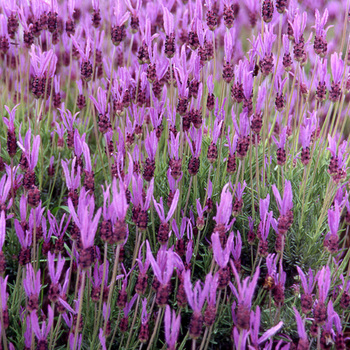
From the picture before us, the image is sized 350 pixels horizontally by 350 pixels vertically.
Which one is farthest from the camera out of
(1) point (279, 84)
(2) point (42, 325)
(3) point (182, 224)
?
(1) point (279, 84)

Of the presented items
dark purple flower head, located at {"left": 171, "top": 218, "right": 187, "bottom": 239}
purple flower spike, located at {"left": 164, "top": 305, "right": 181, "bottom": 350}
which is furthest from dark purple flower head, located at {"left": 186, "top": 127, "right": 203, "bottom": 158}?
purple flower spike, located at {"left": 164, "top": 305, "right": 181, "bottom": 350}

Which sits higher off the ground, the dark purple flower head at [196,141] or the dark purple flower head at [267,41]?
the dark purple flower head at [267,41]

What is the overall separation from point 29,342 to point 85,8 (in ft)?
9.28

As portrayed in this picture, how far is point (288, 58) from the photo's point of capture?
1734 mm

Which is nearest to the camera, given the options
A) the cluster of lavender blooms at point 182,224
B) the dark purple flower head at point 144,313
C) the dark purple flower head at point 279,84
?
the cluster of lavender blooms at point 182,224

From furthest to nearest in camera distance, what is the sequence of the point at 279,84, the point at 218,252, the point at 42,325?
the point at 279,84 < the point at 42,325 < the point at 218,252

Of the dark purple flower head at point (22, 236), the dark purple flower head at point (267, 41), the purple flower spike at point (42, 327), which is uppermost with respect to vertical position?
the dark purple flower head at point (267, 41)

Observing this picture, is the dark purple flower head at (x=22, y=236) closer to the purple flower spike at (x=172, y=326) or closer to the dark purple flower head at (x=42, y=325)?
the dark purple flower head at (x=42, y=325)

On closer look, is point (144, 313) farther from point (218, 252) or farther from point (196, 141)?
point (196, 141)

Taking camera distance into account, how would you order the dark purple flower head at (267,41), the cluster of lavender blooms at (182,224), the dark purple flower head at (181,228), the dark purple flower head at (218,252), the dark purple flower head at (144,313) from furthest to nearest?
the dark purple flower head at (267,41) < the dark purple flower head at (181,228) < the dark purple flower head at (144,313) < the cluster of lavender blooms at (182,224) < the dark purple flower head at (218,252)

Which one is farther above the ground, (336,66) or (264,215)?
(336,66)

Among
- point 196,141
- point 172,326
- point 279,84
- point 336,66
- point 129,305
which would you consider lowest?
point 129,305

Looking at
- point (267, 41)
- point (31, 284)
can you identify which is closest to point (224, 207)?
point (31, 284)

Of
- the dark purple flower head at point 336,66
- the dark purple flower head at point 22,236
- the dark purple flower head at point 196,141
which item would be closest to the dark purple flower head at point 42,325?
the dark purple flower head at point 22,236
